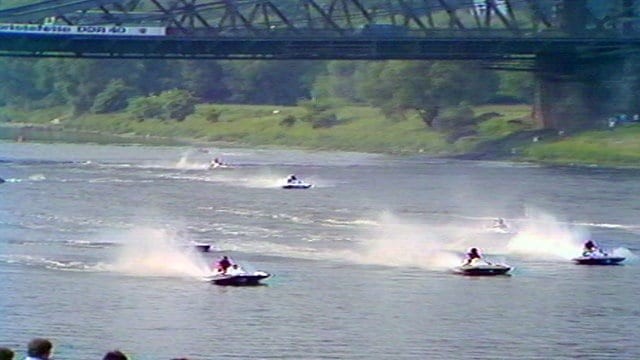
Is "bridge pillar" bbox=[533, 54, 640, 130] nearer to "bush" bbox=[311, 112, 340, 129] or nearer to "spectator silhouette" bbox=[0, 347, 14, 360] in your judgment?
"bush" bbox=[311, 112, 340, 129]

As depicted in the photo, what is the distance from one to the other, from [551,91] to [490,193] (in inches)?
1615

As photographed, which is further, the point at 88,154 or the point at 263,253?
the point at 88,154

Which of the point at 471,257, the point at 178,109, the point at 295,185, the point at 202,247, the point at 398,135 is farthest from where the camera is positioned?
the point at 178,109

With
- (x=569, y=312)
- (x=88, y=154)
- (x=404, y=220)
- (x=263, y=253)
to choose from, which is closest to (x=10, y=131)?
(x=88, y=154)

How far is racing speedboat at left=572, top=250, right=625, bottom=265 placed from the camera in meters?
69.7

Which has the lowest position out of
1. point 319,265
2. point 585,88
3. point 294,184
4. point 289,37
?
point 319,265

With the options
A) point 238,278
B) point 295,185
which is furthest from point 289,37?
point 238,278

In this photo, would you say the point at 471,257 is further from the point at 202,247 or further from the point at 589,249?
the point at 202,247

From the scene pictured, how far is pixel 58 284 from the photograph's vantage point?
6106cm

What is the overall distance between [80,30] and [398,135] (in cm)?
4008

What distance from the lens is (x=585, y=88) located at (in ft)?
476

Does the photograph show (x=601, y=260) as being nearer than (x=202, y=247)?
Yes

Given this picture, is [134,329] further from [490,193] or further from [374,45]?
[374,45]

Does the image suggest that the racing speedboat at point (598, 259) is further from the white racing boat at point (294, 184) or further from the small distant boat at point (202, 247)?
Answer: the white racing boat at point (294, 184)
